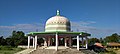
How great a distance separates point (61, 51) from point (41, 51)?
10.5ft

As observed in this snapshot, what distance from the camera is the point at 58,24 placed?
104 feet

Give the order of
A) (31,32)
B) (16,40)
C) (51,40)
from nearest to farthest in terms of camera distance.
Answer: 1. (31,32)
2. (51,40)
3. (16,40)

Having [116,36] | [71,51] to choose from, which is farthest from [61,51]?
[116,36]

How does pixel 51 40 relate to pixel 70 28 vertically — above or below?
below

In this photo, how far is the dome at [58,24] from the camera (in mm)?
31453

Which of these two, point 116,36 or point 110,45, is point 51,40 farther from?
point 116,36

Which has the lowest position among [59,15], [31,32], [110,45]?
[110,45]

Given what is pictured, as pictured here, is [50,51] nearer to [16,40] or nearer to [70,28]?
[70,28]

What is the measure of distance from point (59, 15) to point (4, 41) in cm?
4879

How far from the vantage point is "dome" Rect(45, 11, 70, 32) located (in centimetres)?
3145

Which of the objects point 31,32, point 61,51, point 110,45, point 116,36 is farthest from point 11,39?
point 116,36

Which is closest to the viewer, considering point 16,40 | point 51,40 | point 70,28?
→ point 70,28

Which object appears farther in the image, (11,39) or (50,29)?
(11,39)

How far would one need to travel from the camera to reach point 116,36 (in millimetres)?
111438
